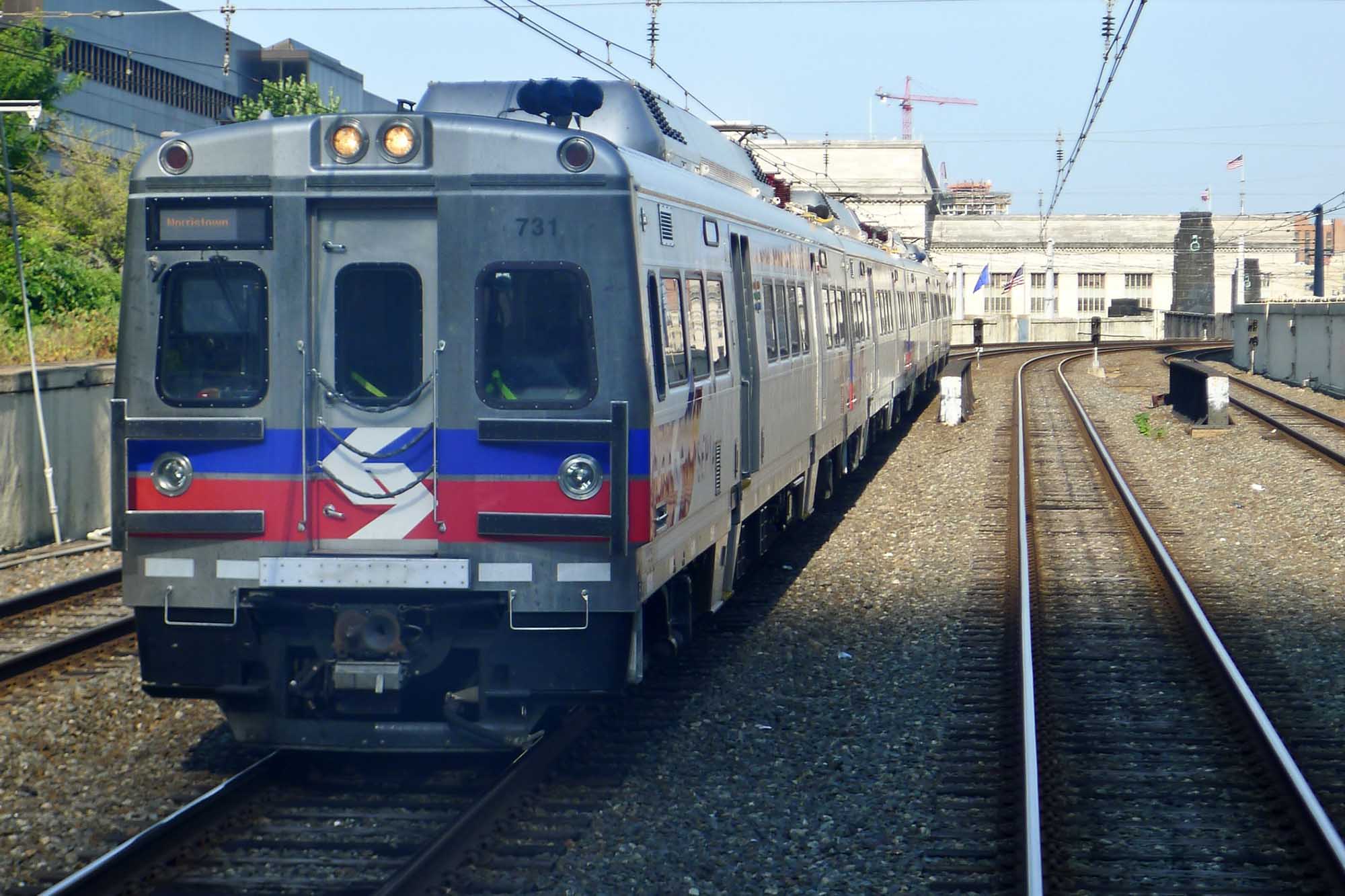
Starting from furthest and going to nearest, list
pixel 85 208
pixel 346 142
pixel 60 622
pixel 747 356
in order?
1. pixel 85 208
2. pixel 60 622
3. pixel 747 356
4. pixel 346 142

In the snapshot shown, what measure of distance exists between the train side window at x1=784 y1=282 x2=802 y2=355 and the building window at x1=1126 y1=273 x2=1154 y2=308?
87265mm

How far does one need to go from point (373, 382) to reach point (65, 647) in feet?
12.8

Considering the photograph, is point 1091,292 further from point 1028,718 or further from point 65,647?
point 65,647

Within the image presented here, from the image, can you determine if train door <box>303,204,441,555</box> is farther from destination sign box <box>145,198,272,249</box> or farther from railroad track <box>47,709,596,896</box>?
railroad track <box>47,709,596,896</box>

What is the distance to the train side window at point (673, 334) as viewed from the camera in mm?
7453

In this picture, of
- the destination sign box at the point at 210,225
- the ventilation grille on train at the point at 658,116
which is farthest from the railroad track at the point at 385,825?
the ventilation grille on train at the point at 658,116

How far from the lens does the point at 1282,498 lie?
56.4 feet

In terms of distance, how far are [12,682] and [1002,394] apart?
92.5 feet

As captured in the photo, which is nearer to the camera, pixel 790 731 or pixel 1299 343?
pixel 790 731

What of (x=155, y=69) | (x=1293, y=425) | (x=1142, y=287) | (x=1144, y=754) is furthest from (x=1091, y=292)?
(x=1144, y=754)

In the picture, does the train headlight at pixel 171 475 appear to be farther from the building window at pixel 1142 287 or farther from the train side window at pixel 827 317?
the building window at pixel 1142 287

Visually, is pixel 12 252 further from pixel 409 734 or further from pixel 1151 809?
pixel 1151 809

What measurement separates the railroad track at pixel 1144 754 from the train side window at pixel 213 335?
3886mm

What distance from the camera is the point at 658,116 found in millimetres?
9680
